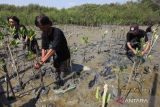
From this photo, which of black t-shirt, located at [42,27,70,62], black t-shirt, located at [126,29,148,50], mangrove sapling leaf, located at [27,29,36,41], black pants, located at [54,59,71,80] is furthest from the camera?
black t-shirt, located at [126,29,148,50]

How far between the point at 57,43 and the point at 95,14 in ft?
43.9

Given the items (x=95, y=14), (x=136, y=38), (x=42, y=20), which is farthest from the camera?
(x=95, y=14)

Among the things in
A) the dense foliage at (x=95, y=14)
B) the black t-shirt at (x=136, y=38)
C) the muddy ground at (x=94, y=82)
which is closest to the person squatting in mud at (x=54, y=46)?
the muddy ground at (x=94, y=82)

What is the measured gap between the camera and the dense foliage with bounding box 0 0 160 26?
59.0 feet

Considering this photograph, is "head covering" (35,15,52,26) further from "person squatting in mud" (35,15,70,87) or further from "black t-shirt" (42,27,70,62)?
"black t-shirt" (42,27,70,62)

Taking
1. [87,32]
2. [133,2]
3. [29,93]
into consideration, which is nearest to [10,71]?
[29,93]

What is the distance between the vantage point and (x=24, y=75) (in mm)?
8273

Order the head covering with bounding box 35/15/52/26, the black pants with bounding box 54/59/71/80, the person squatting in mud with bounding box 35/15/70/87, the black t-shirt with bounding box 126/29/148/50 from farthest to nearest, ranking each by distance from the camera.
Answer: the black t-shirt with bounding box 126/29/148/50 < the black pants with bounding box 54/59/71/80 < the person squatting in mud with bounding box 35/15/70/87 < the head covering with bounding box 35/15/52/26

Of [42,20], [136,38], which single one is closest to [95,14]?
[136,38]

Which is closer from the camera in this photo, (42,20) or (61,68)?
(42,20)

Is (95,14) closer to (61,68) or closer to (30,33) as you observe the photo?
(30,33)

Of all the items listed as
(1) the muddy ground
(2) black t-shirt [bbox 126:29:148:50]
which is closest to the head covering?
(1) the muddy ground

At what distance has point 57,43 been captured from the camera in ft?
21.2

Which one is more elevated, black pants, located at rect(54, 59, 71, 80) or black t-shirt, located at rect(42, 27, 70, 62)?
black t-shirt, located at rect(42, 27, 70, 62)
